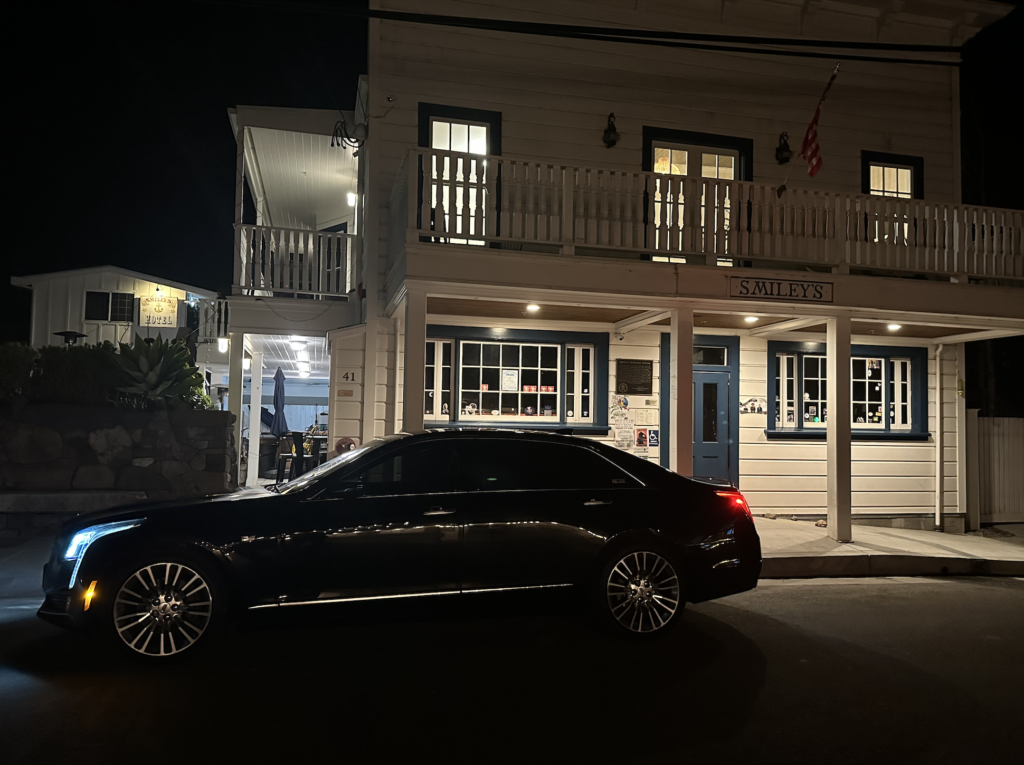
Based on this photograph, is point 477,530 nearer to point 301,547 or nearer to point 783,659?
point 301,547

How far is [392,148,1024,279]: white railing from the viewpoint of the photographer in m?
8.38

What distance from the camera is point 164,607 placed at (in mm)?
4617

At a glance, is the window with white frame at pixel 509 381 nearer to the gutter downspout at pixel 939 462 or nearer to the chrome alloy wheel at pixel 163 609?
the chrome alloy wheel at pixel 163 609

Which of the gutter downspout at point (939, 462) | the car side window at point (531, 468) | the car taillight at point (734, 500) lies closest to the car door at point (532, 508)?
the car side window at point (531, 468)

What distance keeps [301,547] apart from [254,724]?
3.91 feet

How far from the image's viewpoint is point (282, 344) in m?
13.2

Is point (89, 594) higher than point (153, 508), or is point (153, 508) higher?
point (153, 508)

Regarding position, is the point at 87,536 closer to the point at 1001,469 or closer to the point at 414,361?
the point at 414,361

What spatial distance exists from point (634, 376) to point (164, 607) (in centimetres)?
799

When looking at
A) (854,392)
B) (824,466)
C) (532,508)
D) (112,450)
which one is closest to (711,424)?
(824,466)

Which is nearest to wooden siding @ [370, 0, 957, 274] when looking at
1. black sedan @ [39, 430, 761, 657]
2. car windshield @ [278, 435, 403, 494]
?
car windshield @ [278, 435, 403, 494]

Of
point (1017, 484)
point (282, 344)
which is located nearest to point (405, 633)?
point (282, 344)

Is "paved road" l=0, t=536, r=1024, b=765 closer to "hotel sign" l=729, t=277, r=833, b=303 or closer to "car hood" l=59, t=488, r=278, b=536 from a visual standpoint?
"car hood" l=59, t=488, r=278, b=536

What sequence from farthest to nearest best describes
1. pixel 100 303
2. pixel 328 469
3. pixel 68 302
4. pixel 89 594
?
pixel 100 303, pixel 68 302, pixel 328 469, pixel 89 594
